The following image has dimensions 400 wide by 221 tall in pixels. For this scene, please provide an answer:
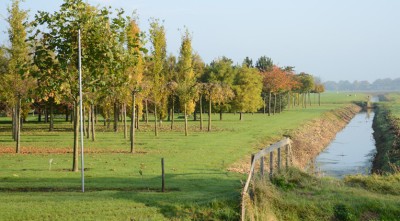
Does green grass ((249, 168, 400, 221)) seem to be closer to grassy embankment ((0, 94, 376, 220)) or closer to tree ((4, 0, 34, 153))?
grassy embankment ((0, 94, 376, 220))

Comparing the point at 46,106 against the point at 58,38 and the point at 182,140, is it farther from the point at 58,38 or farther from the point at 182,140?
the point at 58,38

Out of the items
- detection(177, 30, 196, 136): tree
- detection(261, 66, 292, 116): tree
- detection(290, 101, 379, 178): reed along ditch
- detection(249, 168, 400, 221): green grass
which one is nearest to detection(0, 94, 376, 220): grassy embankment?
detection(249, 168, 400, 221): green grass

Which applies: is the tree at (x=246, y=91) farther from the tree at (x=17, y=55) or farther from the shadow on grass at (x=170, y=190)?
the shadow on grass at (x=170, y=190)

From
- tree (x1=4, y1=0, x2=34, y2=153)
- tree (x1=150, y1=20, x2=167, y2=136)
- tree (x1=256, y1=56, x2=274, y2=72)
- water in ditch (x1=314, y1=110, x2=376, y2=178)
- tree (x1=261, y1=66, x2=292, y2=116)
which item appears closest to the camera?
tree (x1=4, y1=0, x2=34, y2=153)

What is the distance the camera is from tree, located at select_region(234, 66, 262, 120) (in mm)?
68125

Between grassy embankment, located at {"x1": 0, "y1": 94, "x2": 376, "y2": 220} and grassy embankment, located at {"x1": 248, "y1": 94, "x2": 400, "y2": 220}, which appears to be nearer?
grassy embankment, located at {"x1": 0, "y1": 94, "x2": 376, "y2": 220}

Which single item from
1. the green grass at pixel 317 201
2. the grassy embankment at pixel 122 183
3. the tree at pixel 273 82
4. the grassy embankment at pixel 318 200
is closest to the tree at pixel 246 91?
the tree at pixel 273 82

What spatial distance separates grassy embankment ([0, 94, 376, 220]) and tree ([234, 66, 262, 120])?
3336 cm

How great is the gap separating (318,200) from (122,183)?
7.35m

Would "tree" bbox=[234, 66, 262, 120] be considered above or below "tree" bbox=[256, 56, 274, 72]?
below

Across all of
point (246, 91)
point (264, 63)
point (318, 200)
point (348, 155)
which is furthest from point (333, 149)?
point (264, 63)

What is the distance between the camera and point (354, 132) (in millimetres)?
63938

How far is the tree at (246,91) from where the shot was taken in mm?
68125

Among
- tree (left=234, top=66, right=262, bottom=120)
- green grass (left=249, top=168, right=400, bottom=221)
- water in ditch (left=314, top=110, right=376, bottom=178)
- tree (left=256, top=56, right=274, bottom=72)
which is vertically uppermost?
tree (left=256, top=56, right=274, bottom=72)
